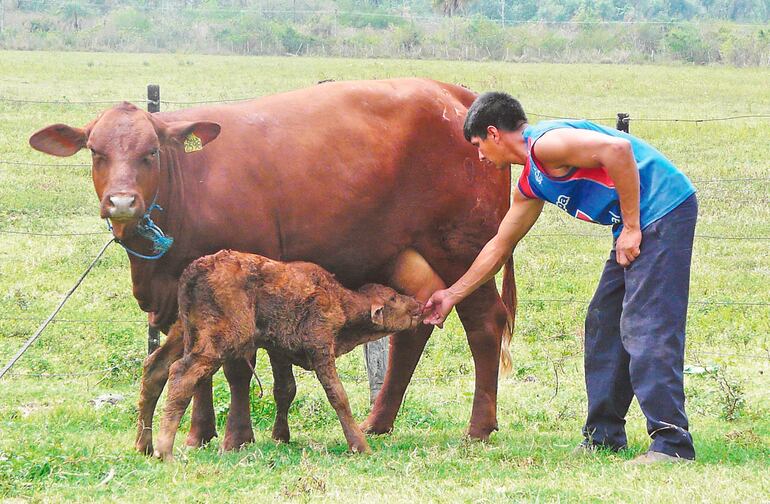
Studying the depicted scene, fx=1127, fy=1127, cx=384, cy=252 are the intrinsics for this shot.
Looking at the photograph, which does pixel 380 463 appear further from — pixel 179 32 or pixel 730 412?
pixel 179 32

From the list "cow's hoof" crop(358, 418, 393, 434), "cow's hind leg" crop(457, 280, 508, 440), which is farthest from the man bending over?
"cow's hoof" crop(358, 418, 393, 434)

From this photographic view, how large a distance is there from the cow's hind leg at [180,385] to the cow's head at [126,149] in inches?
33.9

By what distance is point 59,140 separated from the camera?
23.2 feet

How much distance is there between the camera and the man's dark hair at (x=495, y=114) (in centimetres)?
662

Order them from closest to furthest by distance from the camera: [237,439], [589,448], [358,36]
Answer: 1. [589,448]
2. [237,439]
3. [358,36]

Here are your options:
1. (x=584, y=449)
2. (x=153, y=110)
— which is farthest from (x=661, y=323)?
(x=153, y=110)

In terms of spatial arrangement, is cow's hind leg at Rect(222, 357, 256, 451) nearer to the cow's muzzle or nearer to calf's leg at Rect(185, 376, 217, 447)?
calf's leg at Rect(185, 376, 217, 447)

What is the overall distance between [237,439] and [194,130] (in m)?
2.02

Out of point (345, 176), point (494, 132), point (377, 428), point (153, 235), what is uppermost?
point (494, 132)

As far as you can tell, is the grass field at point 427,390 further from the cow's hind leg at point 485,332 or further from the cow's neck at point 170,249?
the cow's neck at point 170,249

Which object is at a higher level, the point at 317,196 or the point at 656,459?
the point at 317,196

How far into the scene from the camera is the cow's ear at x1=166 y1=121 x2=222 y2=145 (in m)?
6.96

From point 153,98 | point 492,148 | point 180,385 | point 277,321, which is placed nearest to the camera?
point 180,385

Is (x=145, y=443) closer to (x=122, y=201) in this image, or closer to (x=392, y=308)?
(x=122, y=201)
